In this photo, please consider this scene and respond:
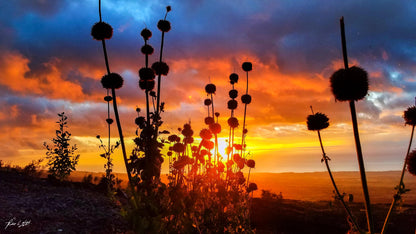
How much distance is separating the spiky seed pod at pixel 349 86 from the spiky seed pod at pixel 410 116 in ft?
7.90

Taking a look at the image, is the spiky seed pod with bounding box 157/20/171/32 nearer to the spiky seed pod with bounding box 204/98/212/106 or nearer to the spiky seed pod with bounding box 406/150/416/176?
the spiky seed pod with bounding box 204/98/212/106

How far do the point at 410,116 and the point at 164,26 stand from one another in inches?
202

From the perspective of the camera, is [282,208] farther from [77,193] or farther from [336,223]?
[77,193]

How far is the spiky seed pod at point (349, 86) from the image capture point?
330 centimetres

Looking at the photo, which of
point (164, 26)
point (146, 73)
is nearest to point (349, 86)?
point (146, 73)

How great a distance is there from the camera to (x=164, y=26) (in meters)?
6.72

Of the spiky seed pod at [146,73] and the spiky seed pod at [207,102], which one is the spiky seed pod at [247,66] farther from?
the spiky seed pod at [146,73]

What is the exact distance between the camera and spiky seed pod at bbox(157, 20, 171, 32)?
668cm

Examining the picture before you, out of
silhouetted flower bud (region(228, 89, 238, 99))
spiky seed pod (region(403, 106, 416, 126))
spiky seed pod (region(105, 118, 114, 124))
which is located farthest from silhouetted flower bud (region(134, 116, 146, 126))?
spiky seed pod (region(105, 118, 114, 124))

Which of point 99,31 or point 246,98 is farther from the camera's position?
point 246,98

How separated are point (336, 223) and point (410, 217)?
8.98 ft

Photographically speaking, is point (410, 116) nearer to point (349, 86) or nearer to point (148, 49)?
point (349, 86)

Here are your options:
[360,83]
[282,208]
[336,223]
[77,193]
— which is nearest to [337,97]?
[360,83]
